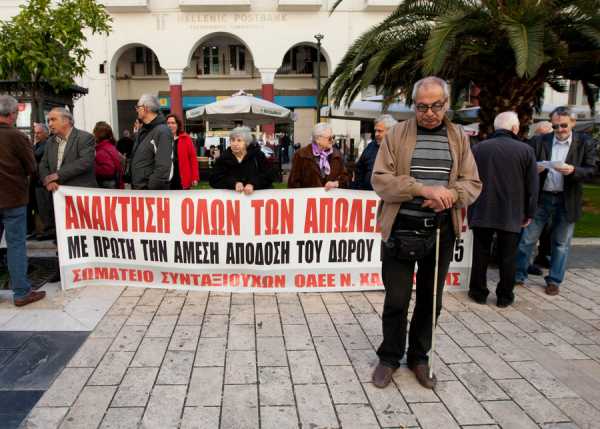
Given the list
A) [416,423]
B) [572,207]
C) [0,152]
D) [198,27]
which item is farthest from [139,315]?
[198,27]

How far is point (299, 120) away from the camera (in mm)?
→ 32281

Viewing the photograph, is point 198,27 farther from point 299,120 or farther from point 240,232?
point 240,232

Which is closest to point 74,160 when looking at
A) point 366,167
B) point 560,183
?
point 366,167

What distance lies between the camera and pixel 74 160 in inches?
206

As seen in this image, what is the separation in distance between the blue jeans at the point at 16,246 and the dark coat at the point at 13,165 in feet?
0.40

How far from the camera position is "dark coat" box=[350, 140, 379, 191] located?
5.67 m

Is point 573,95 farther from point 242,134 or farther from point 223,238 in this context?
point 223,238

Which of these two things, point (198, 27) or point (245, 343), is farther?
point (198, 27)

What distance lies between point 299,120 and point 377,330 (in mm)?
29013

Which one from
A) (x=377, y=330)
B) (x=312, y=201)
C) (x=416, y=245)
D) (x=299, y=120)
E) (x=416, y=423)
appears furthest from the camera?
→ (x=299, y=120)

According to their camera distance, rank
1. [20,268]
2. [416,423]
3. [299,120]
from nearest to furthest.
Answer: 1. [416,423]
2. [20,268]
3. [299,120]

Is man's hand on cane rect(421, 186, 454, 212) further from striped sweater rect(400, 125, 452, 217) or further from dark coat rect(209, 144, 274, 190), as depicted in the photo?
dark coat rect(209, 144, 274, 190)

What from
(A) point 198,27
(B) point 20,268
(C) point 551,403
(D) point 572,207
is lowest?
(C) point 551,403

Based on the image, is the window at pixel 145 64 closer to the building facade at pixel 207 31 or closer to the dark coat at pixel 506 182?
the building facade at pixel 207 31
